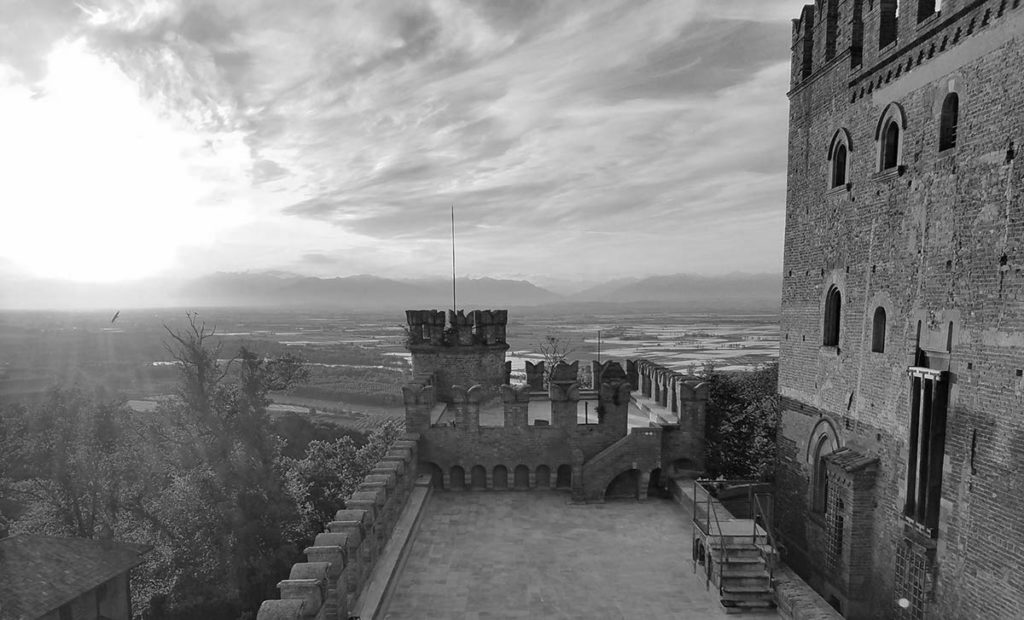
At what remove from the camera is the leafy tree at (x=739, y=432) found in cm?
2781

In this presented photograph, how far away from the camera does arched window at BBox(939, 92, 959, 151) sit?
1134 centimetres

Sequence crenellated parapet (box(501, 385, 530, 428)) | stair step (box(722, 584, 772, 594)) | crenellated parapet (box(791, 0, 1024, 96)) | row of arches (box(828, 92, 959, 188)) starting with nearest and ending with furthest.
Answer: crenellated parapet (box(791, 0, 1024, 96)) → stair step (box(722, 584, 772, 594)) → row of arches (box(828, 92, 959, 188)) → crenellated parapet (box(501, 385, 530, 428))

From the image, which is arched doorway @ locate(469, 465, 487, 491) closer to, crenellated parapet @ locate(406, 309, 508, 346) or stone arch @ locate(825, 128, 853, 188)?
crenellated parapet @ locate(406, 309, 508, 346)

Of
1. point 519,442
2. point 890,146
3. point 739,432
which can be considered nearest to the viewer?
point 890,146

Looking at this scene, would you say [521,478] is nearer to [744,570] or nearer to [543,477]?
[543,477]

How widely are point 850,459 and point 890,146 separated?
7.36 m

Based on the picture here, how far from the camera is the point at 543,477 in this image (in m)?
17.2

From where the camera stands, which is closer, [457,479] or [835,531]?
[835,531]

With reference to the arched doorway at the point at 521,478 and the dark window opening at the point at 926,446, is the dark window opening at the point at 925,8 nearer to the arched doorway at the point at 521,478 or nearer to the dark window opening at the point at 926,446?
the dark window opening at the point at 926,446

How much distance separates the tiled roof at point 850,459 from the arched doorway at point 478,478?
9267mm

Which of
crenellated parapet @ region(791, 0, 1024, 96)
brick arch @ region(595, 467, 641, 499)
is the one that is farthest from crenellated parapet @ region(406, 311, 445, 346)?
crenellated parapet @ region(791, 0, 1024, 96)

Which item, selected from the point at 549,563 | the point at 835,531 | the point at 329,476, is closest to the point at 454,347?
the point at 549,563

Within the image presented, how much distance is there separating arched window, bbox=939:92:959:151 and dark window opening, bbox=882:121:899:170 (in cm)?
145

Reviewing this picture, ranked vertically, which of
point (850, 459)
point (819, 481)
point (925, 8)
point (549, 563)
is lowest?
point (549, 563)
